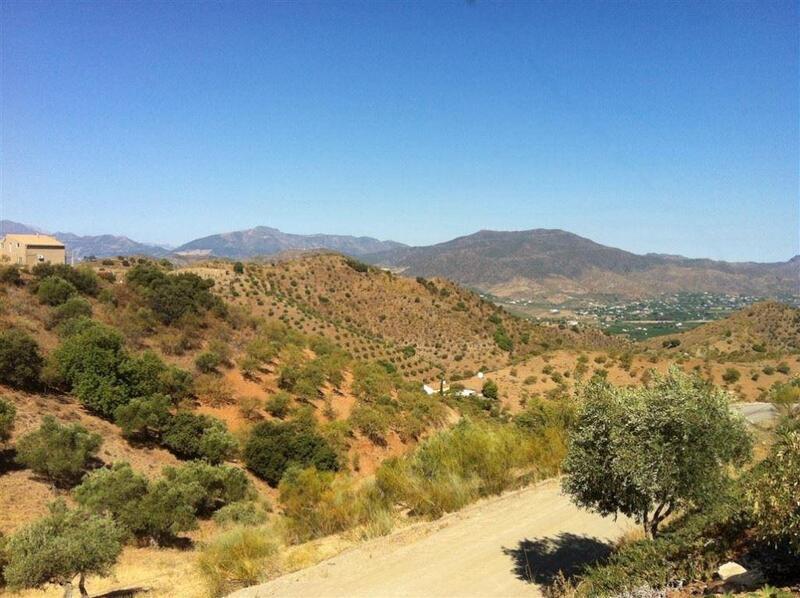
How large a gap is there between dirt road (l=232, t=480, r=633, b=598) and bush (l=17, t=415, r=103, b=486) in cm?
1156

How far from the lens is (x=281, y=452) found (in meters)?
24.2

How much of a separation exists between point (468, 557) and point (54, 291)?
32.3 m

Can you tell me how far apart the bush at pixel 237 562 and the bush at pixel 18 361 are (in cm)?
1663

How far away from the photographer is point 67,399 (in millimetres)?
24125

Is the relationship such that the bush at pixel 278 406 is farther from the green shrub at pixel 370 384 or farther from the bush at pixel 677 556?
the bush at pixel 677 556

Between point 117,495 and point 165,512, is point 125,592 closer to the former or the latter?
point 165,512

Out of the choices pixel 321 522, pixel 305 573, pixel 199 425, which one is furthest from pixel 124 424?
pixel 305 573

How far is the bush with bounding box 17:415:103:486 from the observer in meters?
18.1

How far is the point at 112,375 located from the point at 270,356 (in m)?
12.8

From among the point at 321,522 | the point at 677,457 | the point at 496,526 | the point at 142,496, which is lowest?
the point at 142,496

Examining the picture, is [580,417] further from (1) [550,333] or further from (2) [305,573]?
(1) [550,333]

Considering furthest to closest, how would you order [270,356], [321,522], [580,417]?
1. [270,356]
2. [321,522]
3. [580,417]

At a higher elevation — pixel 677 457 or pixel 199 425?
pixel 677 457

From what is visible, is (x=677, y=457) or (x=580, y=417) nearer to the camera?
(x=677, y=457)
